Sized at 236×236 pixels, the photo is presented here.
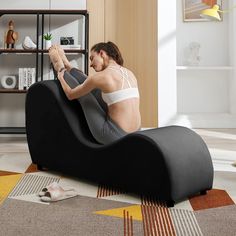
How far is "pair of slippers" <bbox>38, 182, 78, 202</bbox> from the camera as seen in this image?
217 centimetres

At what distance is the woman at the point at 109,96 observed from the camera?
256 centimetres

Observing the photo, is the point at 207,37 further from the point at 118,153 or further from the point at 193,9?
the point at 118,153

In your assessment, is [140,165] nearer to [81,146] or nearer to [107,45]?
[81,146]

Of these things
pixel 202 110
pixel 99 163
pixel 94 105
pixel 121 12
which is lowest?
pixel 202 110

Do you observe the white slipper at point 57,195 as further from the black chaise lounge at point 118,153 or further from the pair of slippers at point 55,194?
the black chaise lounge at point 118,153

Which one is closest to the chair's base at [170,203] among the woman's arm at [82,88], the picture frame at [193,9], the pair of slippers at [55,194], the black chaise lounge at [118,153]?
the black chaise lounge at [118,153]

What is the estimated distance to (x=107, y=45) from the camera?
9.08 feet

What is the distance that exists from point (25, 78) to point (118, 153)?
2.50 meters

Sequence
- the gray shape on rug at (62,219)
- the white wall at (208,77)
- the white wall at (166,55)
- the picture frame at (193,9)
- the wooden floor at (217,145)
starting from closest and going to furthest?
the gray shape on rug at (62,219) → the wooden floor at (217,145) → the white wall at (166,55) → the white wall at (208,77) → the picture frame at (193,9)

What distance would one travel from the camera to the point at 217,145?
13.9 feet

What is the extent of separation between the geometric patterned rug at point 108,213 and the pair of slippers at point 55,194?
3 cm

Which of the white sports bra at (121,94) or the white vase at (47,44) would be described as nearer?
the white sports bra at (121,94)

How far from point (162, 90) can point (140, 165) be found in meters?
3.19

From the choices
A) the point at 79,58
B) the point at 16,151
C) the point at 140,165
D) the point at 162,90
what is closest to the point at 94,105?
the point at 140,165
